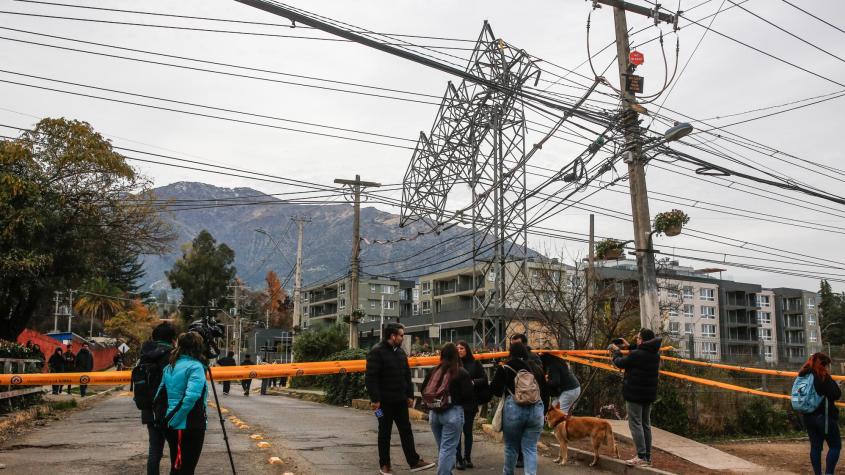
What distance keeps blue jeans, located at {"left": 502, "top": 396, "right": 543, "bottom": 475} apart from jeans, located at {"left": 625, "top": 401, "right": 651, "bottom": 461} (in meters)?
2.27

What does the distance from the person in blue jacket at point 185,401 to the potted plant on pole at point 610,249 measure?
11923 millimetres

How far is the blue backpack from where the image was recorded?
9.04m

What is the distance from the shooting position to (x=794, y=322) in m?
99.1

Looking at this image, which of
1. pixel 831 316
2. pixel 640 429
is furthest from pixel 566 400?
pixel 831 316

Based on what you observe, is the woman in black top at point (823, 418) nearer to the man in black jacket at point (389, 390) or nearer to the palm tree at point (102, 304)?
the man in black jacket at point (389, 390)

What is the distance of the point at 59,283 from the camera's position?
1005 inches

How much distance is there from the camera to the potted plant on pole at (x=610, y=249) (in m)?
16.9

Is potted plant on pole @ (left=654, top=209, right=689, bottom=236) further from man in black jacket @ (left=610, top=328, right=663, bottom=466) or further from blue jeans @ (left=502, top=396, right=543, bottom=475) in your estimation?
blue jeans @ (left=502, top=396, right=543, bottom=475)

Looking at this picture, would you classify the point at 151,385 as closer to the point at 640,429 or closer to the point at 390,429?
the point at 390,429

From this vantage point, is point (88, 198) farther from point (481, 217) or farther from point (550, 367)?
point (550, 367)

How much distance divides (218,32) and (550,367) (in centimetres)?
810

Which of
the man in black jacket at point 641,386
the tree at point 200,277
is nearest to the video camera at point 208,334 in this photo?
the man in black jacket at point 641,386

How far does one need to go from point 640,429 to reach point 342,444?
480 centimetres

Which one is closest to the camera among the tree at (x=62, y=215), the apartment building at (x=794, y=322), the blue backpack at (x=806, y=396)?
the blue backpack at (x=806, y=396)
